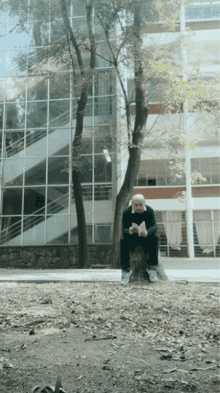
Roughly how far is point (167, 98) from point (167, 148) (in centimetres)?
195

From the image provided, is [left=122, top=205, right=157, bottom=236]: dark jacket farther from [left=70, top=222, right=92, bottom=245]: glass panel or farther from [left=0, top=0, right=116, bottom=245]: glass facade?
[left=70, top=222, right=92, bottom=245]: glass panel

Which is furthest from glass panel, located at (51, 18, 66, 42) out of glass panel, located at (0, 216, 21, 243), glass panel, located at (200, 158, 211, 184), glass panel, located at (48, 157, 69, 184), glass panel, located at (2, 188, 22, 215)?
glass panel, located at (200, 158, 211, 184)

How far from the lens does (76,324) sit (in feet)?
10.1

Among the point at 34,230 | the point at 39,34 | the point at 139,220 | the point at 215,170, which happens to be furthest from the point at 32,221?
the point at 139,220

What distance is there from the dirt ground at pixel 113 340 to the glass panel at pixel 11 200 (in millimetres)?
11094

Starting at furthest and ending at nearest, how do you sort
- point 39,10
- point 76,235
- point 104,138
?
point 76,235 < point 104,138 < point 39,10

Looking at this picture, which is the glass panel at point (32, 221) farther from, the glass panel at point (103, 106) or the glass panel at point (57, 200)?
the glass panel at point (103, 106)

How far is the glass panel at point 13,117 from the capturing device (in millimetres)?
16031

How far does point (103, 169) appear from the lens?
603 inches

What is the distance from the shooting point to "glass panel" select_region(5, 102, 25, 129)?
16031mm

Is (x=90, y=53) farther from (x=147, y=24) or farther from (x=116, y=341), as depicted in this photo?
(x=116, y=341)

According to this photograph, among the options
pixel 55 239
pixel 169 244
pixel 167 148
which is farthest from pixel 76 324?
pixel 169 244

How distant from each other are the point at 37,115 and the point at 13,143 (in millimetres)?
1654

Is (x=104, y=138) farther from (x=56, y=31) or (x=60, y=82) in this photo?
(x=56, y=31)
